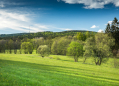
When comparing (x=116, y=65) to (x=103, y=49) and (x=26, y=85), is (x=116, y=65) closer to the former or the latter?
(x=103, y=49)

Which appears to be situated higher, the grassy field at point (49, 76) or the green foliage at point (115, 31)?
the green foliage at point (115, 31)

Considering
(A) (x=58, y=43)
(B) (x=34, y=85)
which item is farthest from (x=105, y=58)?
(A) (x=58, y=43)

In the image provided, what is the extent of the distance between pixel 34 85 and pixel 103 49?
38.4 metres

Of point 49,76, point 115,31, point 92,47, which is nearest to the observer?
point 49,76

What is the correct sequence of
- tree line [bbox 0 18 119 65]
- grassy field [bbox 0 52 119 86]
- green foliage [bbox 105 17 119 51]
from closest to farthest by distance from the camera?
grassy field [bbox 0 52 119 86] → tree line [bbox 0 18 119 65] → green foliage [bbox 105 17 119 51]

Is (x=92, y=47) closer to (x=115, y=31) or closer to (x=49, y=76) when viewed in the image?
(x=49, y=76)

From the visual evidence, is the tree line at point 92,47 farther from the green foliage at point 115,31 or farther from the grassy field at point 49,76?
the grassy field at point 49,76

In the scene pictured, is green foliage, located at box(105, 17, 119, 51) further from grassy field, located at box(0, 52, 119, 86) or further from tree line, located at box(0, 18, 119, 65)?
grassy field, located at box(0, 52, 119, 86)

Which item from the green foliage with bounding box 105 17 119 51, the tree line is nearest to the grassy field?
the tree line

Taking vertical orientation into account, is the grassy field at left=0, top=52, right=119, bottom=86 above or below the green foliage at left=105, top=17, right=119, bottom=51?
below

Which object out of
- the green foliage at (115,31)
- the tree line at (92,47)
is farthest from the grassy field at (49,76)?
the green foliage at (115,31)

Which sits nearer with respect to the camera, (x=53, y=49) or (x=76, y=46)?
(x=76, y=46)

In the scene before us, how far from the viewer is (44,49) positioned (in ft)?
176

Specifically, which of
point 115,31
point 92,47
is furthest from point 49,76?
point 115,31
